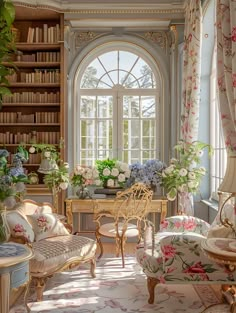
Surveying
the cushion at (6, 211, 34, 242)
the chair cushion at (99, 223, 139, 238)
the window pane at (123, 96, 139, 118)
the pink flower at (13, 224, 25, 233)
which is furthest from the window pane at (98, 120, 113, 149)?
the pink flower at (13, 224, 25, 233)

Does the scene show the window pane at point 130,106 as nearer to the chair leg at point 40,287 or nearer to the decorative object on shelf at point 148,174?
the decorative object on shelf at point 148,174

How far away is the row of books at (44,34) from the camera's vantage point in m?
6.31

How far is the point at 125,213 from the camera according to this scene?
550cm

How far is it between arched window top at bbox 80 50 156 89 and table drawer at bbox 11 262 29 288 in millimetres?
4419

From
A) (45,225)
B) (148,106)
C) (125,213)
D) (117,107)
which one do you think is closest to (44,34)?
(117,107)

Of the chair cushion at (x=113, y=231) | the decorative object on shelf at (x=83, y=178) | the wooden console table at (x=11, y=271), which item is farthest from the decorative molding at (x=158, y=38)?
the wooden console table at (x=11, y=271)

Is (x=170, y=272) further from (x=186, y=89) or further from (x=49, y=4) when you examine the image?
(x=49, y=4)

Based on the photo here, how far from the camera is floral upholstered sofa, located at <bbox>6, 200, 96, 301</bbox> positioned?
386cm

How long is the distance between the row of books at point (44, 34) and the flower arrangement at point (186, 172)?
261 centimetres

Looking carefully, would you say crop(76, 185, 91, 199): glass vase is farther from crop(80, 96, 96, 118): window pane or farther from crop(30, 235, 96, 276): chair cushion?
crop(80, 96, 96, 118): window pane

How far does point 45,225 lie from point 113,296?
110 centimetres

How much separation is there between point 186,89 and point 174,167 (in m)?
1.06

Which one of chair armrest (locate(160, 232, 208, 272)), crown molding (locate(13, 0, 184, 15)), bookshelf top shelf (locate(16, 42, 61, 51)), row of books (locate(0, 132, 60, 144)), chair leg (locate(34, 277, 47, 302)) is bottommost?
chair leg (locate(34, 277, 47, 302))

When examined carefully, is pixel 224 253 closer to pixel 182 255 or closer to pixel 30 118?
pixel 182 255
